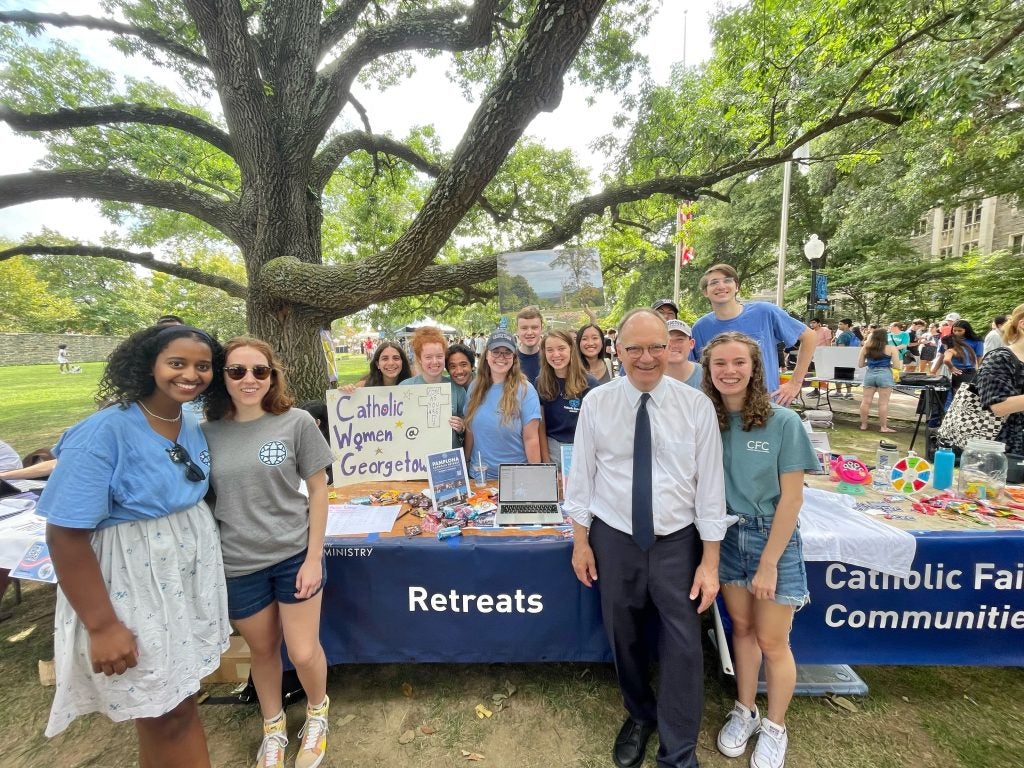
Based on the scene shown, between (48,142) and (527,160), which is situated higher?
(527,160)

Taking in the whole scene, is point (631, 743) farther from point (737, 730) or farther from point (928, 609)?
point (928, 609)

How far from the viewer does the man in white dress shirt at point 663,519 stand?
5.69 ft

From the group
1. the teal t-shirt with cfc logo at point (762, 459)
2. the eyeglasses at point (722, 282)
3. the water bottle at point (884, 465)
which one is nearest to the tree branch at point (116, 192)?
the eyeglasses at point (722, 282)

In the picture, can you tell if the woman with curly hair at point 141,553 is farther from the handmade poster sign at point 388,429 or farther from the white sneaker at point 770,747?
the white sneaker at point 770,747

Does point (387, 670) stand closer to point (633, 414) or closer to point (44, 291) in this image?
point (633, 414)

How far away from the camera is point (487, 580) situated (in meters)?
2.25

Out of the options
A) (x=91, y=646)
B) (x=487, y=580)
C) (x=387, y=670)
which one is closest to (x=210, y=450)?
(x=91, y=646)

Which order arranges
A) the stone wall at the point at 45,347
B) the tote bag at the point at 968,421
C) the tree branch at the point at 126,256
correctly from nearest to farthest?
the tote bag at the point at 968,421 < the tree branch at the point at 126,256 < the stone wall at the point at 45,347

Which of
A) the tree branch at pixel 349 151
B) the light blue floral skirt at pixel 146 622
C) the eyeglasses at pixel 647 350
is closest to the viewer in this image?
the light blue floral skirt at pixel 146 622

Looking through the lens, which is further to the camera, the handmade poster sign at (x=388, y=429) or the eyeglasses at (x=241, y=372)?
the handmade poster sign at (x=388, y=429)

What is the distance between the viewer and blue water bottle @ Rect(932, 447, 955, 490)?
2643 millimetres

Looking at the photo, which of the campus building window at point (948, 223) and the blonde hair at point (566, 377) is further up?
the campus building window at point (948, 223)

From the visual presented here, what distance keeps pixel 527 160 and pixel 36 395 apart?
19.6m

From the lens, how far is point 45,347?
103 feet
